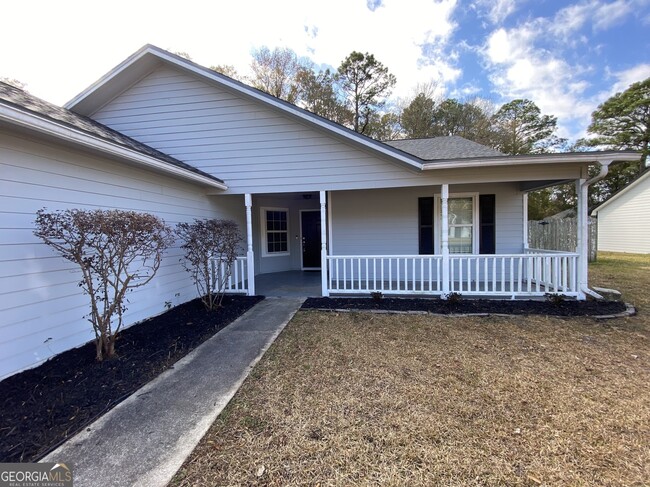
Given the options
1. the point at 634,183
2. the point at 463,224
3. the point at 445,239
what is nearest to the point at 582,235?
the point at 463,224

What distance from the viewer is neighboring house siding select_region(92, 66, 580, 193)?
20.2ft

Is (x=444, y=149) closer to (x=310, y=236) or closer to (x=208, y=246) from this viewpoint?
(x=310, y=236)

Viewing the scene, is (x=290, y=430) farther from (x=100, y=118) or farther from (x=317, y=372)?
(x=100, y=118)

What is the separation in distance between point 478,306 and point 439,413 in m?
3.73

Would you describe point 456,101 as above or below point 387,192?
above

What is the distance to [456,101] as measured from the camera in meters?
18.2

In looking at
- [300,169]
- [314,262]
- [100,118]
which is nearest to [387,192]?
[300,169]

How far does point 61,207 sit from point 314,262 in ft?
24.0

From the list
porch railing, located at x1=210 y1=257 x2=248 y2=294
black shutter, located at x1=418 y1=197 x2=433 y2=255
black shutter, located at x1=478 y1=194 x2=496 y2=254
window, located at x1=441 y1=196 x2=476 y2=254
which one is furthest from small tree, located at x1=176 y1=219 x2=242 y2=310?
black shutter, located at x1=478 y1=194 x2=496 y2=254

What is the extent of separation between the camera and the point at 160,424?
2.40m

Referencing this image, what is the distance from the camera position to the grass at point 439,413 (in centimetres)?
190

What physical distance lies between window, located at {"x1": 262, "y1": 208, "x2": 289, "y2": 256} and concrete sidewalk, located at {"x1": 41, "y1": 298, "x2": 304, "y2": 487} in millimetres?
5733

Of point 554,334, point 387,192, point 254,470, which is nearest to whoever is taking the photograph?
point 254,470

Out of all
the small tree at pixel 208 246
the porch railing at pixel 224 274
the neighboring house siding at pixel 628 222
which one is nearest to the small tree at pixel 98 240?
the small tree at pixel 208 246
